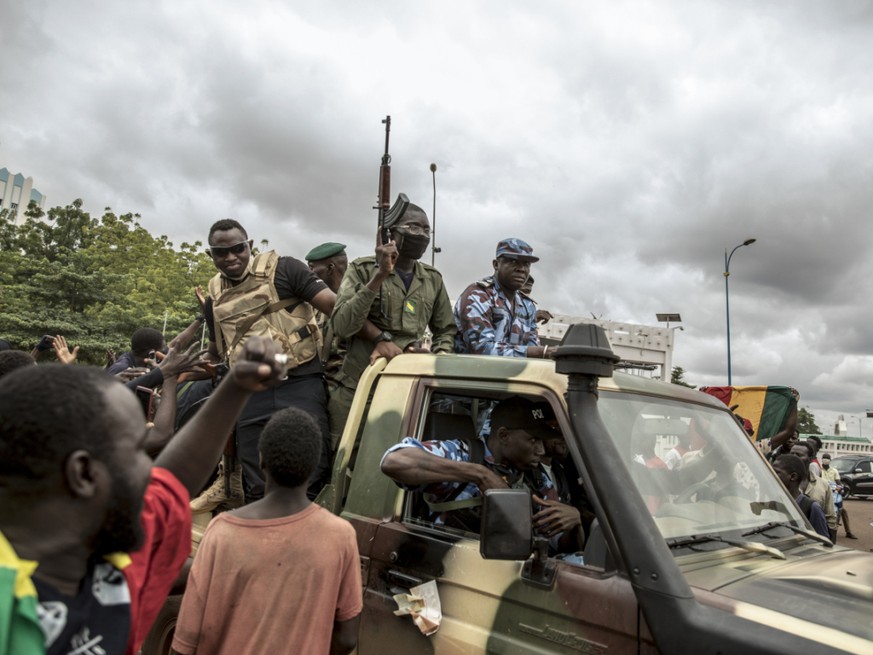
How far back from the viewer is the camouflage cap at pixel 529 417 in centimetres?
260

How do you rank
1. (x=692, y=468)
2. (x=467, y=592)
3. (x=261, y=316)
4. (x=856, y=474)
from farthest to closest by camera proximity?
(x=856, y=474) < (x=261, y=316) < (x=692, y=468) < (x=467, y=592)

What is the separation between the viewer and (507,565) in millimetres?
2145

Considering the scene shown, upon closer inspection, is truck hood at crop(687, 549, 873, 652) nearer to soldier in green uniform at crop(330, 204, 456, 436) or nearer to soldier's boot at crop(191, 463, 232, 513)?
soldier in green uniform at crop(330, 204, 456, 436)

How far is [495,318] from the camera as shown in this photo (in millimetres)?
4230

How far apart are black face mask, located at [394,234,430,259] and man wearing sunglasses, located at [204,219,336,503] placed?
599 millimetres

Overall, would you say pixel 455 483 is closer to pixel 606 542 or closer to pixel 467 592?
pixel 467 592

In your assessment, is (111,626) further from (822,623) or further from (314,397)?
(314,397)

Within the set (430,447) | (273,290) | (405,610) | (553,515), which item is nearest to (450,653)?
(405,610)

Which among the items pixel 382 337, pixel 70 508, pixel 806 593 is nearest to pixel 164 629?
pixel 382 337

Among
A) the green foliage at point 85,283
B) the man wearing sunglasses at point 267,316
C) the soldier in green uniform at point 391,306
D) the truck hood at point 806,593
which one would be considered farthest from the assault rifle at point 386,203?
the green foliage at point 85,283

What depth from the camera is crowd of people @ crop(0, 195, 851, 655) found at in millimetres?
1070

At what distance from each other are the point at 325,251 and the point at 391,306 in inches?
54.1

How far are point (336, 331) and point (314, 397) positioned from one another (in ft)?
1.23

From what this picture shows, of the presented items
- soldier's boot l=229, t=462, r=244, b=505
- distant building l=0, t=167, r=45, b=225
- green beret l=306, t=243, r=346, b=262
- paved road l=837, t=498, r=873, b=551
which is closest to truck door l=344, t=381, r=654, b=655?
soldier's boot l=229, t=462, r=244, b=505
